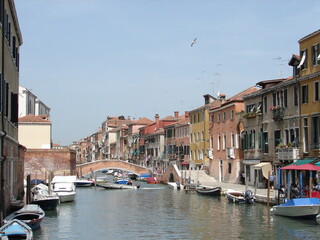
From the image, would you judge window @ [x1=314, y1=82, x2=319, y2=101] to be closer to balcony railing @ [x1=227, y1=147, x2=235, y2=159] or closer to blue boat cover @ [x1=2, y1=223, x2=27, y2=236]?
balcony railing @ [x1=227, y1=147, x2=235, y2=159]

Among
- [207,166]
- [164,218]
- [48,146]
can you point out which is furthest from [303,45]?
[48,146]

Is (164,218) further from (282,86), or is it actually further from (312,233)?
(282,86)

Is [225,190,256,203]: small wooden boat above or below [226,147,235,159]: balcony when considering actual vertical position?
below

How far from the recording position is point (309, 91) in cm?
2625

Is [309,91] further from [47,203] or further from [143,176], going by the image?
[143,176]

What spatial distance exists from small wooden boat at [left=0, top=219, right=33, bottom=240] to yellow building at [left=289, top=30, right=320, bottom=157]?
1496 centimetres

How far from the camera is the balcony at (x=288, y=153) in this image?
2712 cm

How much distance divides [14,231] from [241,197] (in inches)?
610

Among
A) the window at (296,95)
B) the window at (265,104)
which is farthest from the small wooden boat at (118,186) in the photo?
the window at (296,95)

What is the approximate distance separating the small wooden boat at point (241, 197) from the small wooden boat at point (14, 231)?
14.5m

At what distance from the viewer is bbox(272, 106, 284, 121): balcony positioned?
29605 millimetres

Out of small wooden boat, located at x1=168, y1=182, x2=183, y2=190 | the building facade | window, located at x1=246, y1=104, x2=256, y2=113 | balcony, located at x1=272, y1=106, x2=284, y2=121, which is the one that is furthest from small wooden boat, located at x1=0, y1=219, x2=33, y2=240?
small wooden boat, located at x1=168, y1=182, x2=183, y2=190

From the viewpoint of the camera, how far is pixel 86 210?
27.4m

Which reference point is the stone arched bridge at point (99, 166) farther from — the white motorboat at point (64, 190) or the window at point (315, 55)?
the window at point (315, 55)
